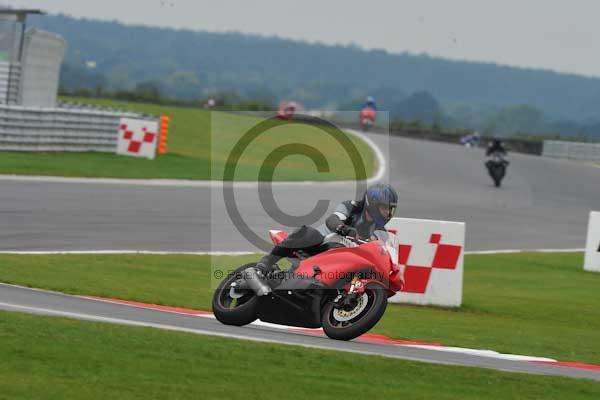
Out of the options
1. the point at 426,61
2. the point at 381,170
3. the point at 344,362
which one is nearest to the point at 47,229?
the point at 344,362

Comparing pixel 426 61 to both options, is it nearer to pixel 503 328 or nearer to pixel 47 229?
pixel 47 229

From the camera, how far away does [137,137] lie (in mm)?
33594

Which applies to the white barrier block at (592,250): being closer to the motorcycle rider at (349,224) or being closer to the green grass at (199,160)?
the green grass at (199,160)

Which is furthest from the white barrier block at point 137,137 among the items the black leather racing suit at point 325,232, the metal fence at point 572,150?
the metal fence at point 572,150

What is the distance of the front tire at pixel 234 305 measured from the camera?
32.6ft

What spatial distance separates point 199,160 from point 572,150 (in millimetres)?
29800

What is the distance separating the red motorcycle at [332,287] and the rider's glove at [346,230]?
0.05m

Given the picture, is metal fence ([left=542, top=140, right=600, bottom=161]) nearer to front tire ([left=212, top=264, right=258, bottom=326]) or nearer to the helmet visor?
the helmet visor

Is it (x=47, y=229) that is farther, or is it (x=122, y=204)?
(x=122, y=204)

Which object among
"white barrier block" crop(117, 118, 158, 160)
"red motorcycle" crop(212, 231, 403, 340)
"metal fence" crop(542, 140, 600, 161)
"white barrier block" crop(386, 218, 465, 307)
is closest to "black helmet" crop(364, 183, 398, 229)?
"red motorcycle" crop(212, 231, 403, 340)

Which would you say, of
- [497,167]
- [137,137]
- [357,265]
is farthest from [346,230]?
[497,167]

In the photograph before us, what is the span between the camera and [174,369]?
24.3 feet

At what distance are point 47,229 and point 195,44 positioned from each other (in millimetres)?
52721

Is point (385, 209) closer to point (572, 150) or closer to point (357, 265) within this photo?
point (357, 265)
